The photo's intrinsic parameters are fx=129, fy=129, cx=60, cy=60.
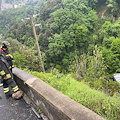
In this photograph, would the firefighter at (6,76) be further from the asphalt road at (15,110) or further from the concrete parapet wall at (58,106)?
the concrete parapet wall at (58,106)

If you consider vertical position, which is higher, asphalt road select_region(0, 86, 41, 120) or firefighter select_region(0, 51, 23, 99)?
firefighter select_region(0, 51, 23, 99)

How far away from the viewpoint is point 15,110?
99.0 inches

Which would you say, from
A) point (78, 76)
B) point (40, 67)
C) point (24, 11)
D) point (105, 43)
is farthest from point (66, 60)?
point (24, 11)

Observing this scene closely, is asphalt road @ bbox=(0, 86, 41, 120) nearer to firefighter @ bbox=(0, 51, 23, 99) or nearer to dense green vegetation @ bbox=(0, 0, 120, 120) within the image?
firefighter @ bbox=(0, 51, 23, 99)

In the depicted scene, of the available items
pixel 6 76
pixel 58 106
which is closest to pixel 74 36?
pixel 6 76

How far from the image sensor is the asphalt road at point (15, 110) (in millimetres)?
2318

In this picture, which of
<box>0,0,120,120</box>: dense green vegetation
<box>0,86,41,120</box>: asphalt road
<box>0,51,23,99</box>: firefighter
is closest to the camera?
<box>0,86,41,120</box>: asphalt road

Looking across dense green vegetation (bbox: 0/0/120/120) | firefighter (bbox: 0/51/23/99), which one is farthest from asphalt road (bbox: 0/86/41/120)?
dense green vegetation (bbox: 0/0/120/120)

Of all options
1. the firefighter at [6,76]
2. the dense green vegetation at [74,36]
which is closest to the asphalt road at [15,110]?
the firefighter at [6,76]

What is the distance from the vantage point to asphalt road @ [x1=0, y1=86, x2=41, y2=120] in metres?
2.32

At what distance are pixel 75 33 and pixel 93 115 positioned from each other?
23.3 m

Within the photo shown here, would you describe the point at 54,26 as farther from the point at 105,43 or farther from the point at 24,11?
the point at 24,11

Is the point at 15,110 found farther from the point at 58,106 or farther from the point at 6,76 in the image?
the point at 58,106

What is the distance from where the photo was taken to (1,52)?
9.33 feet
